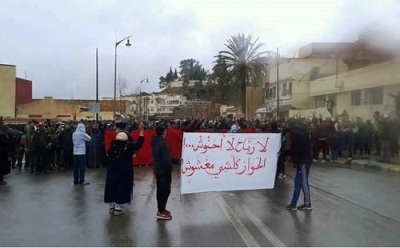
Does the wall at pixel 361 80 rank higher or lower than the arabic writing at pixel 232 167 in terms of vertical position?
higher

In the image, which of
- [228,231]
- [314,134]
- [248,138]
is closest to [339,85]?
[314,134]

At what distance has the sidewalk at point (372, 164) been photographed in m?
16.0

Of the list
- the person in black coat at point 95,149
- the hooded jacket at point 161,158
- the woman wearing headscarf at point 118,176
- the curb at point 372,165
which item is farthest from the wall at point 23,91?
the hooded jacket at point 161,158

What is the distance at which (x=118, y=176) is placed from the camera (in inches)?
332

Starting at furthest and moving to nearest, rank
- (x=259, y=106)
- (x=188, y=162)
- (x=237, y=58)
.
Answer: (x=259, y=106) < (x=237, y=58) < (x=188, y=162)

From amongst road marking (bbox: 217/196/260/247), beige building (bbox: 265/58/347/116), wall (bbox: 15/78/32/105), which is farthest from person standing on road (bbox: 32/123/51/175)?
wall (bbox: 15/78/32/105)

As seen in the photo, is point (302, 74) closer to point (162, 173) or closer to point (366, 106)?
point (366, 106)

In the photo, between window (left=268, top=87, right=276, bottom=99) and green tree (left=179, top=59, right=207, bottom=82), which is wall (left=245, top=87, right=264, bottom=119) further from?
green tree (left=179, top=59, right=207, bottom=82)

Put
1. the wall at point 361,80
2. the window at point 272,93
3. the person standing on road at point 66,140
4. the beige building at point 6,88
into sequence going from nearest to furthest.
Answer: the person standing on road at point 66,140 < the wall at point 361,80 < the window at point 272,93 < the beige building at point 6,88

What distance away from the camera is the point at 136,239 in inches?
261

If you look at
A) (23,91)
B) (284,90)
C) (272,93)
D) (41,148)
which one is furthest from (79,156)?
(23,91)

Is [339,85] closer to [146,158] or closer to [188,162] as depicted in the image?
[146,158]

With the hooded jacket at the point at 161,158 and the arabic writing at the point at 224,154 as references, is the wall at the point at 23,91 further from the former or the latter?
the hooded jacket at the point at 161,158

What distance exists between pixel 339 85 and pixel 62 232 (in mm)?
30958
